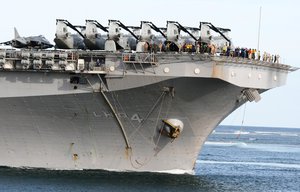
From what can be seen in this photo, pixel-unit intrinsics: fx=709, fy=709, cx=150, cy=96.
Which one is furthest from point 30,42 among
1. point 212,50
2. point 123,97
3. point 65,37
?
point 212,50

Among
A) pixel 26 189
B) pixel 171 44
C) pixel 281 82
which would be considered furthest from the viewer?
pixel 281 82

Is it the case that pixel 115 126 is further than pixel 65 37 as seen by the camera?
No

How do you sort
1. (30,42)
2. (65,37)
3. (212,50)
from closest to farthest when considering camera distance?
1. (212,50)
2. (65,37)
3. (30,42)

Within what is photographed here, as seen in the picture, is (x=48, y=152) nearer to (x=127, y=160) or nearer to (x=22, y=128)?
(x=22, y=128)

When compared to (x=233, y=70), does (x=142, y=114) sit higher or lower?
lower

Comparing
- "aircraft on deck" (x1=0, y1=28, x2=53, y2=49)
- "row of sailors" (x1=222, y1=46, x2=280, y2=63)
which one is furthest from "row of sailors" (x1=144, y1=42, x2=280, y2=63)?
"aircraft on deck" (x1=0, y1=28, x2=53, y2=49)

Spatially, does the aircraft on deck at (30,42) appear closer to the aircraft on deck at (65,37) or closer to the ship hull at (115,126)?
the aircraft on deck at (65,37)

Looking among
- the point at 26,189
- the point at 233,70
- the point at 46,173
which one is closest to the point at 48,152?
the point at 46,173

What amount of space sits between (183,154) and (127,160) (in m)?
2.59

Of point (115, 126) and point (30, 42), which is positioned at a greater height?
point (30, 42)

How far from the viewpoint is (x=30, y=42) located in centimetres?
3406

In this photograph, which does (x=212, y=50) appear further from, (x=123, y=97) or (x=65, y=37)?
(x=65, y=37)

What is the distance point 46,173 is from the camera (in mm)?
32781

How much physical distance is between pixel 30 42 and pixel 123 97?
20.5 ft
